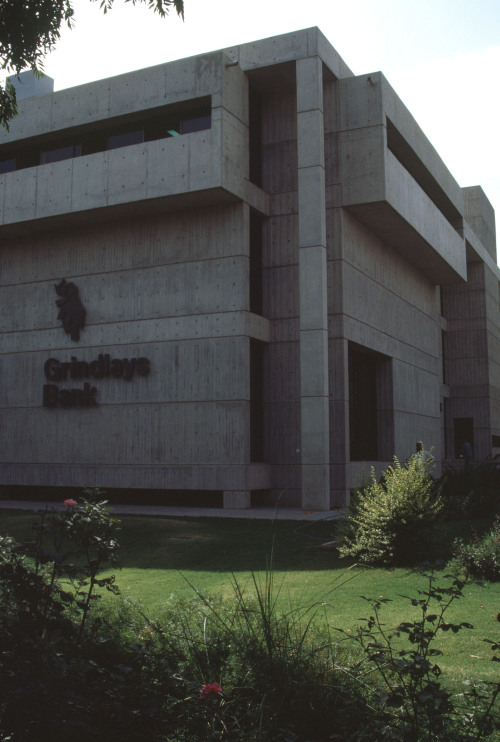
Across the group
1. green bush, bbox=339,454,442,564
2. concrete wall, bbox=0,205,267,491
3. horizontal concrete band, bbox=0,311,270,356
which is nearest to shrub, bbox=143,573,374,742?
green bush, bbox=339,454,442,564

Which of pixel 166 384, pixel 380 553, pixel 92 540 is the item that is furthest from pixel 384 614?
pixel 166 384

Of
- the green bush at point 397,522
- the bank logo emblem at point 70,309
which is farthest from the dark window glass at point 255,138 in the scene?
the green bush at point 397,522

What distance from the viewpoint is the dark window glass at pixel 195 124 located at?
22328 mm

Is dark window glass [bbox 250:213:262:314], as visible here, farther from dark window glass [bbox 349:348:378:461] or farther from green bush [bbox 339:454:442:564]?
green bush [bbox 339:454:442:564]

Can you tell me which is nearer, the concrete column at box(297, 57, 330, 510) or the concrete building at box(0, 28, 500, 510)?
the concrete column at box(297, 57, 330, 510)

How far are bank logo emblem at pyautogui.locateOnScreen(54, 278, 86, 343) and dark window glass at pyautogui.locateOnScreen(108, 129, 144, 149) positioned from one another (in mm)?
4835

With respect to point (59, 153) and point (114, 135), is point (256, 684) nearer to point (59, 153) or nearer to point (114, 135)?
point (114, 135)

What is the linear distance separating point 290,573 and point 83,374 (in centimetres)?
1438

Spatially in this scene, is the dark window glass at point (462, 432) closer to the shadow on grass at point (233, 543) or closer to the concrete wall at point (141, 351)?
the concrete wall at point (141, 351)

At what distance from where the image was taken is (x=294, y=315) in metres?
22.4

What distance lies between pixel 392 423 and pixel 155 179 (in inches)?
492

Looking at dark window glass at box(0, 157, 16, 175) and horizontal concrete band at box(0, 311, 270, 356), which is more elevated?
dark window glass at box(0, 157, 16, 175)

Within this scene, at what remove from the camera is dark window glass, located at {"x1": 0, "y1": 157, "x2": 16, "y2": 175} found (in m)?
25.8

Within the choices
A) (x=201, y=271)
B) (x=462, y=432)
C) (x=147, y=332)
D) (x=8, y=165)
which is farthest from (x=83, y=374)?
(x=462, y=432)
